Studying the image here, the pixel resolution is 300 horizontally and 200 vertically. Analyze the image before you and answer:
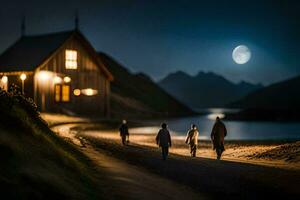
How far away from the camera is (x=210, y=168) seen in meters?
18.5

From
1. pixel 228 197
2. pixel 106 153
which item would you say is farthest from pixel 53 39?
pixel 228 197

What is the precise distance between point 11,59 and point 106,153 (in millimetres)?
33192

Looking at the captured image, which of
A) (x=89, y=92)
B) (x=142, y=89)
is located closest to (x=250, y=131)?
(x=89, y=92)

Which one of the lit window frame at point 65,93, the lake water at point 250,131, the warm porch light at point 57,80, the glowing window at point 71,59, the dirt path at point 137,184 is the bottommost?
the lake water at point 250,131

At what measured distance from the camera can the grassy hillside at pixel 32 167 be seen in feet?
34.4

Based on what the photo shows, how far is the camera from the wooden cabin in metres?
45.2

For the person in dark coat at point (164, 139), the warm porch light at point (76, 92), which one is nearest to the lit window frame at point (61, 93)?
the warm porch light at point (76, 92)

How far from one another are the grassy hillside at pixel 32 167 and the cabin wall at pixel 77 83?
29.9 metres

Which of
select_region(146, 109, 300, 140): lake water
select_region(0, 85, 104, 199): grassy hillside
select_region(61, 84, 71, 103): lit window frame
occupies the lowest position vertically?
select_region(146, 109, 300, 140): lake water

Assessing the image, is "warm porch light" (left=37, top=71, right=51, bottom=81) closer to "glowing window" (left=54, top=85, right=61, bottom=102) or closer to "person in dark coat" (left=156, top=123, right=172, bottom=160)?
"glowing window" (left=54, top=85, right=61, bottom=102)

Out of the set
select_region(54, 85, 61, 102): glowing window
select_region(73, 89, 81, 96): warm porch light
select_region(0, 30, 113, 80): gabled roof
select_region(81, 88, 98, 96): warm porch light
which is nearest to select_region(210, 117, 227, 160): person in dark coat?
select_region(0, 30, 113, 80): gabled roof

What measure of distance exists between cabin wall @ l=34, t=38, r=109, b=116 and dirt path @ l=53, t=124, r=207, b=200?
92.0 ft

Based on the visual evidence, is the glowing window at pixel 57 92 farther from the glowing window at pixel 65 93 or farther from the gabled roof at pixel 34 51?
the gabled roof at pixel 34 51

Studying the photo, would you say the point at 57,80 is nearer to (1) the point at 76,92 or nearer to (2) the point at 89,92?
(1) the point at 76,92
